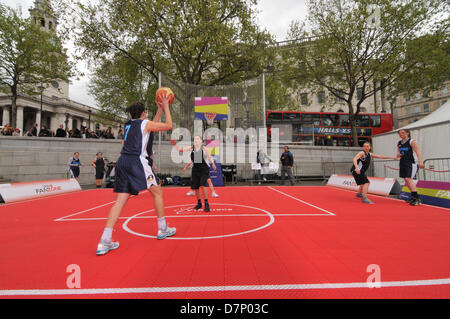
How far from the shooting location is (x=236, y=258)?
298 centimetres

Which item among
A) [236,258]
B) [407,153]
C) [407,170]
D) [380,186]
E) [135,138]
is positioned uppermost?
[135,138]

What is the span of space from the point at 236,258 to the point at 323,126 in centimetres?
2015

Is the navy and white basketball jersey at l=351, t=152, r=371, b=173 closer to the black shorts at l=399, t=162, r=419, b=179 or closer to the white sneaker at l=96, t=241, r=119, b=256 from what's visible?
the black shorts at l=399, t=162, r=419, b=179

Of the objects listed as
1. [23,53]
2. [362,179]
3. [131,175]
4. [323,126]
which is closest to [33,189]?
[131,175]

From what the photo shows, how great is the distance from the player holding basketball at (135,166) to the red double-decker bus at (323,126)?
17178 millimetres

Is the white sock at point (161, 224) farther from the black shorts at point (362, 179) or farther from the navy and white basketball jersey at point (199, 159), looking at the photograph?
the black shorts at point (362, 179)

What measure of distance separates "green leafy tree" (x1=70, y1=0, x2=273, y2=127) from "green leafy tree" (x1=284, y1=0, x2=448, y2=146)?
472 centimetres

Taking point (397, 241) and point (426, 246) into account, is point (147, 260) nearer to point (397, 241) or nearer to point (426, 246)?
point (397, 241)

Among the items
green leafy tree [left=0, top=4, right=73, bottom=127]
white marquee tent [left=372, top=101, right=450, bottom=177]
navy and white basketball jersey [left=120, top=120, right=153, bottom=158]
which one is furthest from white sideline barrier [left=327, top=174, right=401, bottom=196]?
green leafy tree [left=0, top=4, right=73, bottom=127]

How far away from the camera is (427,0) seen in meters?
17.0

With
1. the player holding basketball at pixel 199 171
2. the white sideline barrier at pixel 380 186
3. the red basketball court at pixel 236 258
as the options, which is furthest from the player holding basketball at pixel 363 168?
the player holding basketball at pixel 199 171

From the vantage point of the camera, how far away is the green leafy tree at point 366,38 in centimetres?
1717

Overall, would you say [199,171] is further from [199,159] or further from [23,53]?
[23,53]

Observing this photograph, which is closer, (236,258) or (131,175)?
(236,258)
